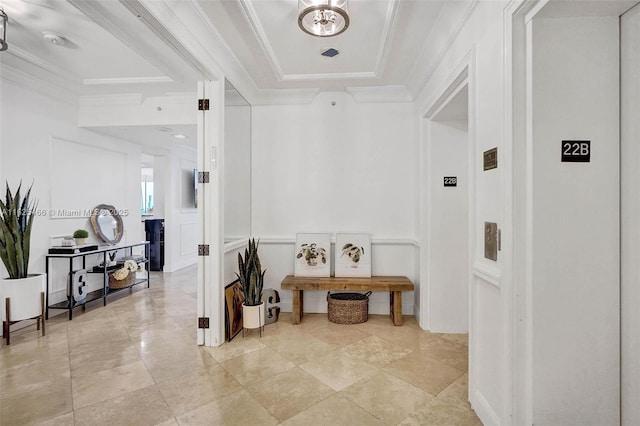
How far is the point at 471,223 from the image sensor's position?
6.63ft

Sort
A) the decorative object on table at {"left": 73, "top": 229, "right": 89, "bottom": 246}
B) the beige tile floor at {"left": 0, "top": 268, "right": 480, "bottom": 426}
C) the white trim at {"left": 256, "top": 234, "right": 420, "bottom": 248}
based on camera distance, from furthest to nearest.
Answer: the decorative object on table at {"left": 73, "top": 229, "right": 89, "bottom": 246} < the white trim at {"left": 256, "top": 234, "right": 420, "bottom": 248} < the beige tile floor at {"left": 0, "top": 268, "right": 480, "bottom": 426}

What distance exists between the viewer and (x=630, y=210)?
1.38m

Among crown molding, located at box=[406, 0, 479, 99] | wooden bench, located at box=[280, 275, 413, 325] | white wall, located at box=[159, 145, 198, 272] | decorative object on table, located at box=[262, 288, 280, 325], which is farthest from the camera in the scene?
white wall, located at box=[159, 145, 198, 272]

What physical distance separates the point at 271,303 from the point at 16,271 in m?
2.50

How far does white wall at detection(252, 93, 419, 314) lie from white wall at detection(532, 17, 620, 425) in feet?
7.27

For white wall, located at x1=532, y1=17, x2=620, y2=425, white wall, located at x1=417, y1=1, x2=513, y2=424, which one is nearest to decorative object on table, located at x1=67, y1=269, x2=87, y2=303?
white wall, located at x1=417, y1=1, x2=513, y2=424

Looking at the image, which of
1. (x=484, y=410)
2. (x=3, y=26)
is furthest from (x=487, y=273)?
(x=3, y=26)

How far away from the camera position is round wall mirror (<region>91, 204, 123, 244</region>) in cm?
448

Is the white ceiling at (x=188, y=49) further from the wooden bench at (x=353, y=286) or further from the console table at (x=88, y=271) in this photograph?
the wooden bench at (x=353, y=286)

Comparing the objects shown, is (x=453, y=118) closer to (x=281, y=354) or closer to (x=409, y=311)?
(x=409, y=311)

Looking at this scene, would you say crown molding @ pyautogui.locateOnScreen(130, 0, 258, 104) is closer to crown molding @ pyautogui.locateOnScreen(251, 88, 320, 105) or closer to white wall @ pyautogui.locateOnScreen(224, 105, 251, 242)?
white wall @ pyautogui.locateOnScreen(224, 105, 251, 242)

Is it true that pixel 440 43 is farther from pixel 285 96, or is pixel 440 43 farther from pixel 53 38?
pixel 53 38

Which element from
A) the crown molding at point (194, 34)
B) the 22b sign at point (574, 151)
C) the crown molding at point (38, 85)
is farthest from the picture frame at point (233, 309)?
the crown molding at point (38, 85)

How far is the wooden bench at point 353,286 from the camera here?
10.9 feet
